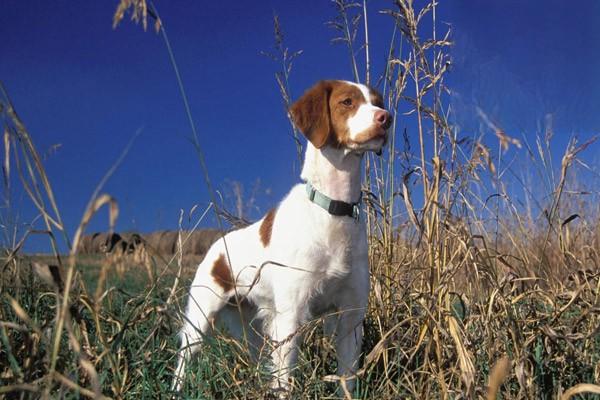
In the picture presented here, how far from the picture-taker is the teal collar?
2.86 m

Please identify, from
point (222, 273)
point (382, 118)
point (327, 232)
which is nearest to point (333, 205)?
point (327, 232)

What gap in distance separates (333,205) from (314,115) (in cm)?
43

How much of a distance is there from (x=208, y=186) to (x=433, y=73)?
41.7 inches

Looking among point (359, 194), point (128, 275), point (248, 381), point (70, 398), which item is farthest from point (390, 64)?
point (128, 275)

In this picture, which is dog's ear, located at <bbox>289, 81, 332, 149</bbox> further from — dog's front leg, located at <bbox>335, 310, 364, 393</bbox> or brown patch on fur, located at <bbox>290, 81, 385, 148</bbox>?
dog's front leg, located at <bbox>335, 310, 364, 393</bbox>

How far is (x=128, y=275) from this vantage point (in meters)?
8.51

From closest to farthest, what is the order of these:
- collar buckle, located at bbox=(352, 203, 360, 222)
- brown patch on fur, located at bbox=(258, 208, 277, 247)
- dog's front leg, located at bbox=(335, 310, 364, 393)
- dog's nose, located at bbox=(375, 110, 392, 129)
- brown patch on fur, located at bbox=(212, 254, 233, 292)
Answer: dog's nose, located at bbox=(375, 110, 392, 129)
dog's front leg, located at bbox=(335, 310, 364, 393)
collar buckle, located at bbox=(352, 203, 360, 222)
brown patch on fur, located at bbox=(258, 208, 277, 247)
brown patch on fur, located at bbox=(212, 254, 233, 292)

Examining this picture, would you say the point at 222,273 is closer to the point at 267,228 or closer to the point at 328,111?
the point at 267,228

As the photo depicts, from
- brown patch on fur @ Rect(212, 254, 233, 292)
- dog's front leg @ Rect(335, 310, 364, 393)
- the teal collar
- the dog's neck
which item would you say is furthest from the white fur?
brown patch on fur @ Rect(212, 254, 233, 292)

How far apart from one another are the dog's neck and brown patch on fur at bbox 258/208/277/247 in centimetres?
33

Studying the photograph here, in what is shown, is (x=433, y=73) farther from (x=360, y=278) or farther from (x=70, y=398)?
(x=70, y=398)

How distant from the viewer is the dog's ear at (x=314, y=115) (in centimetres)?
283

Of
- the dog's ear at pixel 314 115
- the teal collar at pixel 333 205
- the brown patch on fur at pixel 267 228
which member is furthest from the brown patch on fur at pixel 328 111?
the brown patch on fur at pixel 267 228

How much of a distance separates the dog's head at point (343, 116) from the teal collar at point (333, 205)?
0.75 ft
